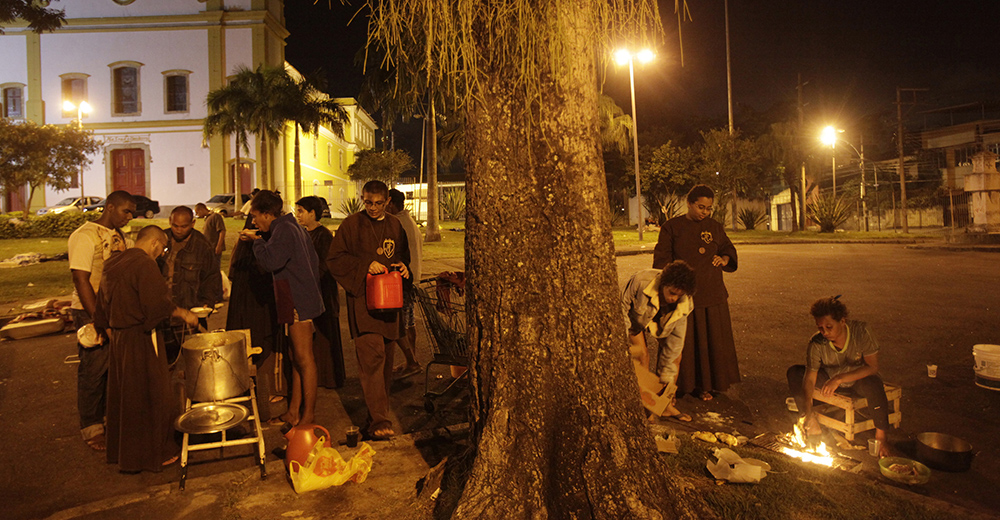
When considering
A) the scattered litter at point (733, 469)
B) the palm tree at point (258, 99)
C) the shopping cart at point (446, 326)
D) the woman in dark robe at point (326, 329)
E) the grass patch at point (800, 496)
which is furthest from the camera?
the palm tree at point (258, 99)

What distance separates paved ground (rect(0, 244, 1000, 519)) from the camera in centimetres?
396

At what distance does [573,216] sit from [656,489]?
4.48 ft

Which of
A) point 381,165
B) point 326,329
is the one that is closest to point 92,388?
point 326,329

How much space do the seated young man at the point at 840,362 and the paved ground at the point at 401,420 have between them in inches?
14.1

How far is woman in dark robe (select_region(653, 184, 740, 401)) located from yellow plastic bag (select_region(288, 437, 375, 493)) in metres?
3.05

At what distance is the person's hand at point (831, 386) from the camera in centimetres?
486

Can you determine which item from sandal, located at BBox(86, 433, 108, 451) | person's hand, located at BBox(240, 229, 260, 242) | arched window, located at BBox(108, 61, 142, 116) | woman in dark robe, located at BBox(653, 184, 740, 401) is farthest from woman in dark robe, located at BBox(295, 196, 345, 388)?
arched window, located at BBox(108, 61, 142, 116)

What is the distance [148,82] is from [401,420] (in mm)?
45023

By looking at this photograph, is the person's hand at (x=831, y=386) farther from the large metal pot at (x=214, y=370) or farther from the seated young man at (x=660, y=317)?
the large metal pot at (x=214, y=370)

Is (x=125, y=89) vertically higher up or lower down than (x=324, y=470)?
higher up

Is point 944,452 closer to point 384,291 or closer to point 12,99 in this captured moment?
point 384,291

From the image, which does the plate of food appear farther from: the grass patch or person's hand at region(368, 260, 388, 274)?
person's hand at region(368, 260, 388, 274)

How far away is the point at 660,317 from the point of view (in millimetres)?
5461

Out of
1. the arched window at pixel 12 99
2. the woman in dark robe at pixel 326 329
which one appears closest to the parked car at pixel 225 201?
the arched window at pixel 12 99
